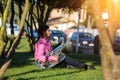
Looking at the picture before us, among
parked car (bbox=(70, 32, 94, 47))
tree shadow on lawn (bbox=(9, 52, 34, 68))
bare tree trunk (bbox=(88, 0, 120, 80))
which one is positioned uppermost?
bare tree trunk (bbox=(88, 0, 120, 80))

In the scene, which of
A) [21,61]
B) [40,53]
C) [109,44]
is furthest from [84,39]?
[109,44]

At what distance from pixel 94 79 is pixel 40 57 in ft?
6.38

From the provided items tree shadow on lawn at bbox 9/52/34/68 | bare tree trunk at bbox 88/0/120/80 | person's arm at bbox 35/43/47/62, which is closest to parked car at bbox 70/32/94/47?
tree shadow on lawn at bbox 9/52/34/68

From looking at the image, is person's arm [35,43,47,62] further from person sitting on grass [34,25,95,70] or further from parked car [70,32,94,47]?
parked car [70,32,94,47]

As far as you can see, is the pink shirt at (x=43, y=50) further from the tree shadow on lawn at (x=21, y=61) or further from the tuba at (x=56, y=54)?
the tree shadow on lawn at (x=21, y=61)

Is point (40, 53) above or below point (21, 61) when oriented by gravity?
above

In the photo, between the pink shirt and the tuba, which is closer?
the pink shirt

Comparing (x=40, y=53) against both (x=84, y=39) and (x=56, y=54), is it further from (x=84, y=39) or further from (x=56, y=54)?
(x=84, y=39)

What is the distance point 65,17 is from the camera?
96.0 meters

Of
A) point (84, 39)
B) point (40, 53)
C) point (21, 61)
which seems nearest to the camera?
point (40, 53)

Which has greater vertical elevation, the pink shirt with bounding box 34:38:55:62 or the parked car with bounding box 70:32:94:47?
the pink shirt with bounding box 34:38:55:62

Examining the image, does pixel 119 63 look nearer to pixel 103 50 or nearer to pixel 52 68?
pixel 103 50

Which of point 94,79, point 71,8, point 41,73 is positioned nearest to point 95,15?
point 94,79

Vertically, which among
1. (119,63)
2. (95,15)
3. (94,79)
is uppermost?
(95,15)
